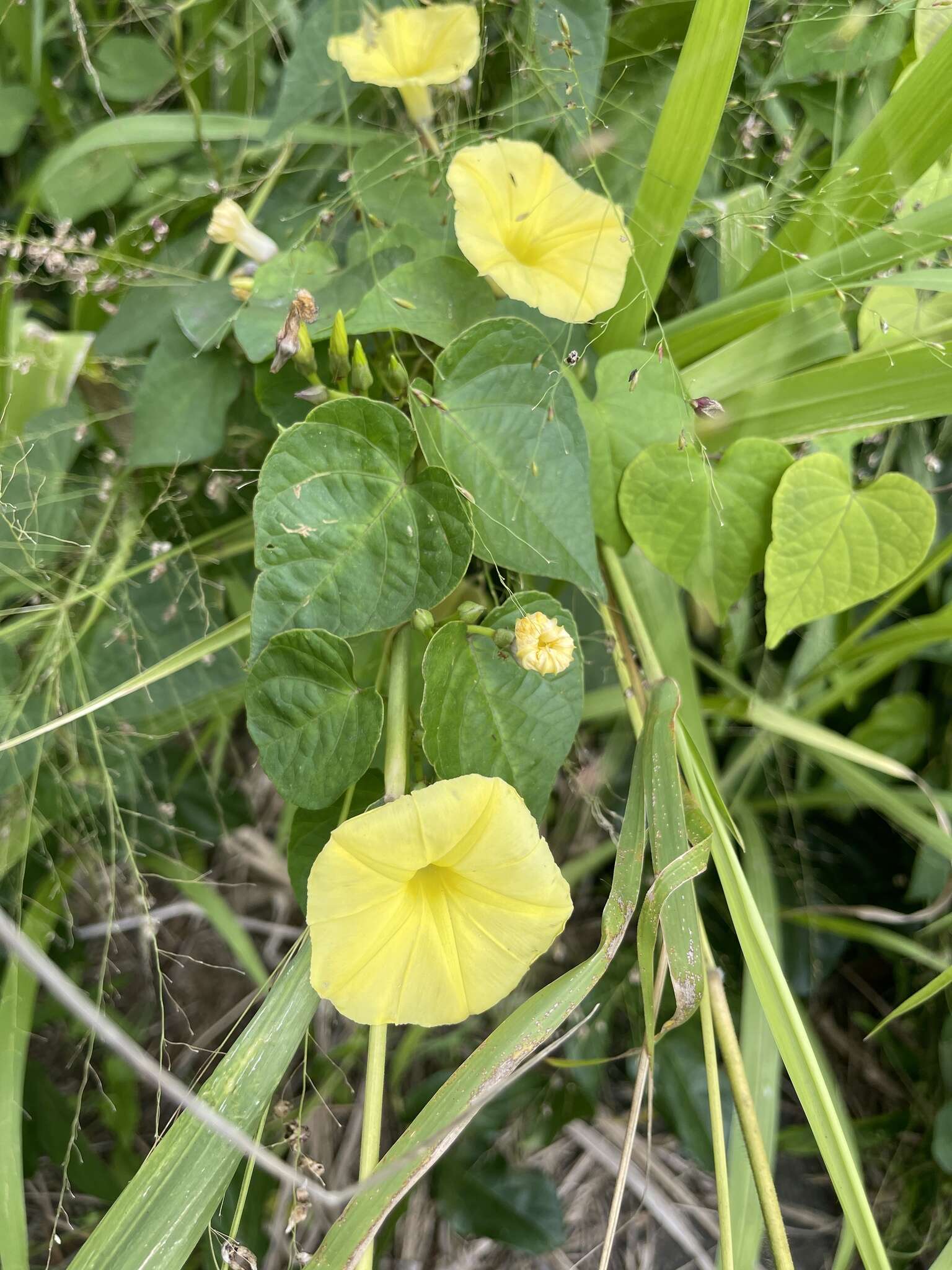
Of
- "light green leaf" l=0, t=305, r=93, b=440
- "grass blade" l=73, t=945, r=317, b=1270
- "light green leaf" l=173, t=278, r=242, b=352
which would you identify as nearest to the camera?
"grass blade" l=73, t=945, r=317, b=1270

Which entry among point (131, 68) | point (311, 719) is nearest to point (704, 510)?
point (311, 719)

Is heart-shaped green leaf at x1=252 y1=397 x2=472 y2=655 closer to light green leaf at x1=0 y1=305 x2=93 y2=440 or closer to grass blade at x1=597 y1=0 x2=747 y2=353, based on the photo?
grass blade at x1=597 y1=0 x2=747 y2=353

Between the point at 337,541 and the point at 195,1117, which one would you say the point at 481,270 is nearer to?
the point at 337,541

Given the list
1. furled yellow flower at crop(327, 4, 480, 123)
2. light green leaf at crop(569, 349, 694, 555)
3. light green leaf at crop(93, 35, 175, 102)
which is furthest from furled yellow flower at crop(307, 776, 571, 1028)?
light green leaf at crop(93, 35, 175, 102)

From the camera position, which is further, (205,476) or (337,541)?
(205,476)

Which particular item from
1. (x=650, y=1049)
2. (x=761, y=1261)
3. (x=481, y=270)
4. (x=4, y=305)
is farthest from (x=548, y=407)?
(x=761, y=1261)

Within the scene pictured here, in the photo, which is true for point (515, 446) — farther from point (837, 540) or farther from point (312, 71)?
point (312, 71)
